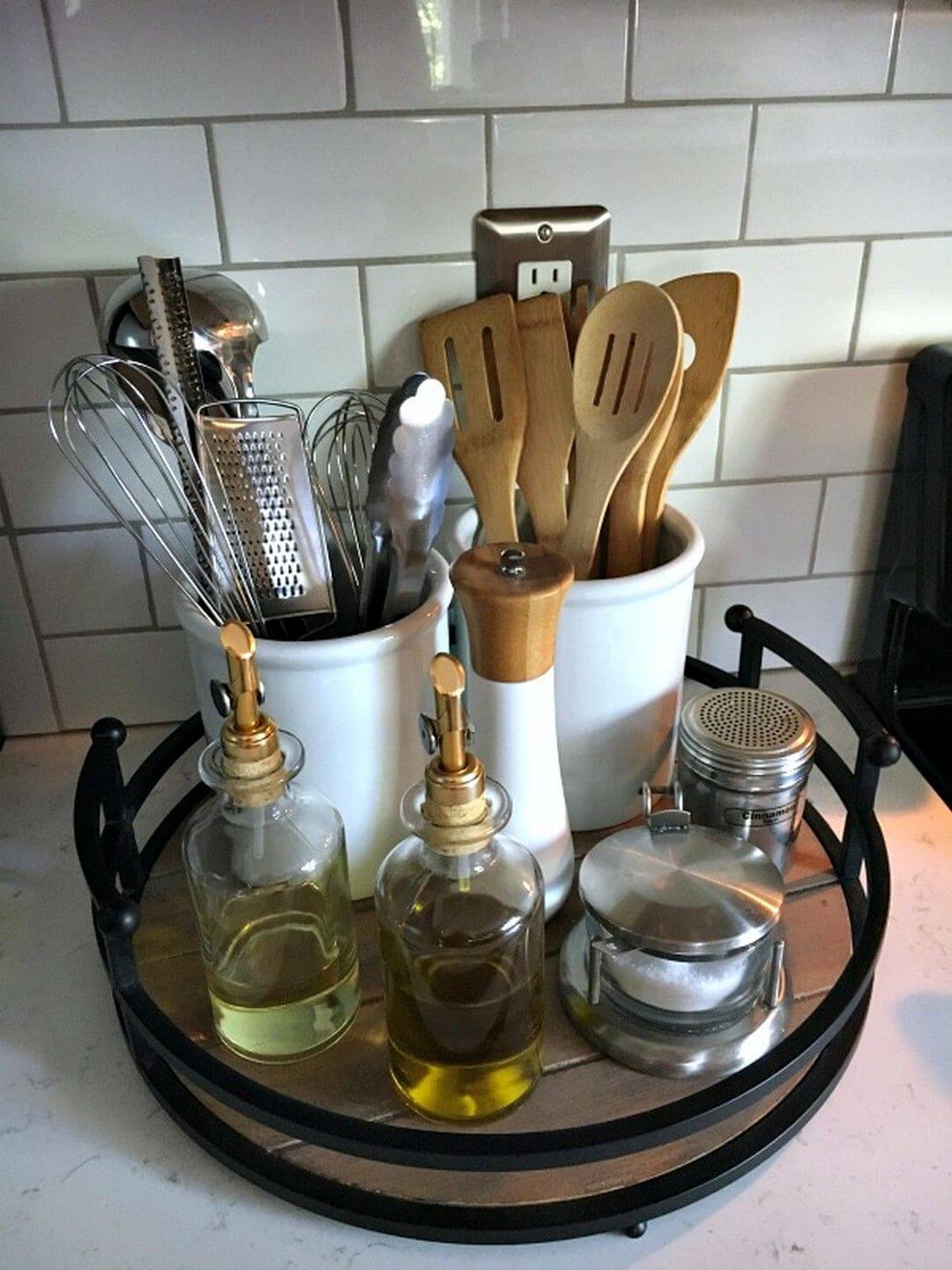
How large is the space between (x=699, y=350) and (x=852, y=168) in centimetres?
17

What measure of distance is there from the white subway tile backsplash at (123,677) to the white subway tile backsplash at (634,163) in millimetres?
336

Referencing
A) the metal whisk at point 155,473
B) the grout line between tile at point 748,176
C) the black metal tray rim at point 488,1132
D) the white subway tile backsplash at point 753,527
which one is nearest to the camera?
the black metal tray rim at point 488,1132

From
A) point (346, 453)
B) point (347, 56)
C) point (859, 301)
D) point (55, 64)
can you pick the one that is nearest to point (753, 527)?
point (859, 301)

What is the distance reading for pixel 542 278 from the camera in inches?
24.4

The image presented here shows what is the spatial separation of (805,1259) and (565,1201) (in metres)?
0.09

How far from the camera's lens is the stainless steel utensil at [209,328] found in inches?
21.2

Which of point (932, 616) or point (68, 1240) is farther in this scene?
point (932, 616)

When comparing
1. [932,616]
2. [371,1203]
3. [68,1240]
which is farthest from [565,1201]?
[932,616]

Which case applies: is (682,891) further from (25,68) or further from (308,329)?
(25,68)

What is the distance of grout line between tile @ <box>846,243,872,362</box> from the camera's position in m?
0.65

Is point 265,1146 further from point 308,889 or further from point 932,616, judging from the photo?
point 932,616

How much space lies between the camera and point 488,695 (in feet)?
1.54

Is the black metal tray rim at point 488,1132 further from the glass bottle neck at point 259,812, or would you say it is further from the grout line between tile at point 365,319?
the grout line between tile at point 365,319

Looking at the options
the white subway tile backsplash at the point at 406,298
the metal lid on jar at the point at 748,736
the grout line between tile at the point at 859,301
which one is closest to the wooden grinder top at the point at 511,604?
the metal lid on jar at the point at 748,736
